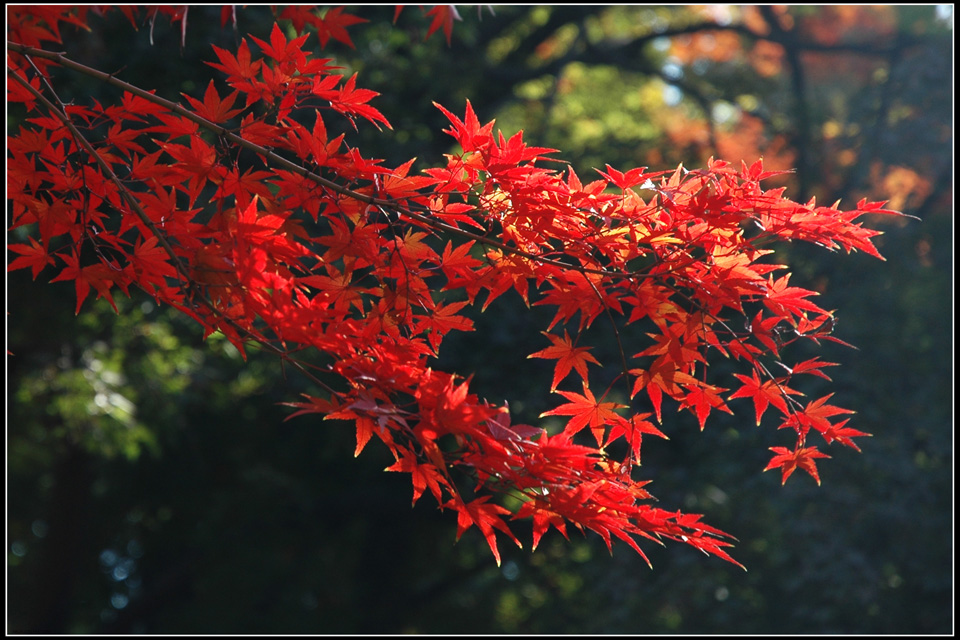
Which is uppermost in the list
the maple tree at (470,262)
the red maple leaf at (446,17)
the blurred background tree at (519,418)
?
the red maple leaf at (446,17)

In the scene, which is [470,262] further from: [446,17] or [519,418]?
[519,418]

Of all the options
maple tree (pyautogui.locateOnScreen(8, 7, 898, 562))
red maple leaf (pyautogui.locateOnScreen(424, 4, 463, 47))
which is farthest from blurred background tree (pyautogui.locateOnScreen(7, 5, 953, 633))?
maple tree (pyautogui.locateOnScreen(8, 7, 898, 562))

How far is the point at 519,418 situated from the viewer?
409 centimetres

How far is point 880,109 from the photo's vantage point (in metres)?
4.61

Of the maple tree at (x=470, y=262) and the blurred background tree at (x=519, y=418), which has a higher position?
the maple tree at (x=470, y=262)

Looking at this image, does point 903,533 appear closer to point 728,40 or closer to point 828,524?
point 828,524

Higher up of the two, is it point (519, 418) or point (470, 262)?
point (470, 262)

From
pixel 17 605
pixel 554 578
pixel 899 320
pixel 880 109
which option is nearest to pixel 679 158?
pixel 880 109

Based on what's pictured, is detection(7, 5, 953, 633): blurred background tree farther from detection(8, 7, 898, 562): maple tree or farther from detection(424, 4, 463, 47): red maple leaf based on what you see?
detection(8, 7, 898, 562): maple tree

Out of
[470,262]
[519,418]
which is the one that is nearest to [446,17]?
[470,262]

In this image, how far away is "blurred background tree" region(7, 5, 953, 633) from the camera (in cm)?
405

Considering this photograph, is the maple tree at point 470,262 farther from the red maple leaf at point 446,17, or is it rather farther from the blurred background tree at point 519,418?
the blurred background tree at point 519,418

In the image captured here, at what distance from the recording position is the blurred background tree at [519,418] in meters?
4.05

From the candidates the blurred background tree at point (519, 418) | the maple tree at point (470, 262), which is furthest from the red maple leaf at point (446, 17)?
the blurred background tree at point (519, 418)
